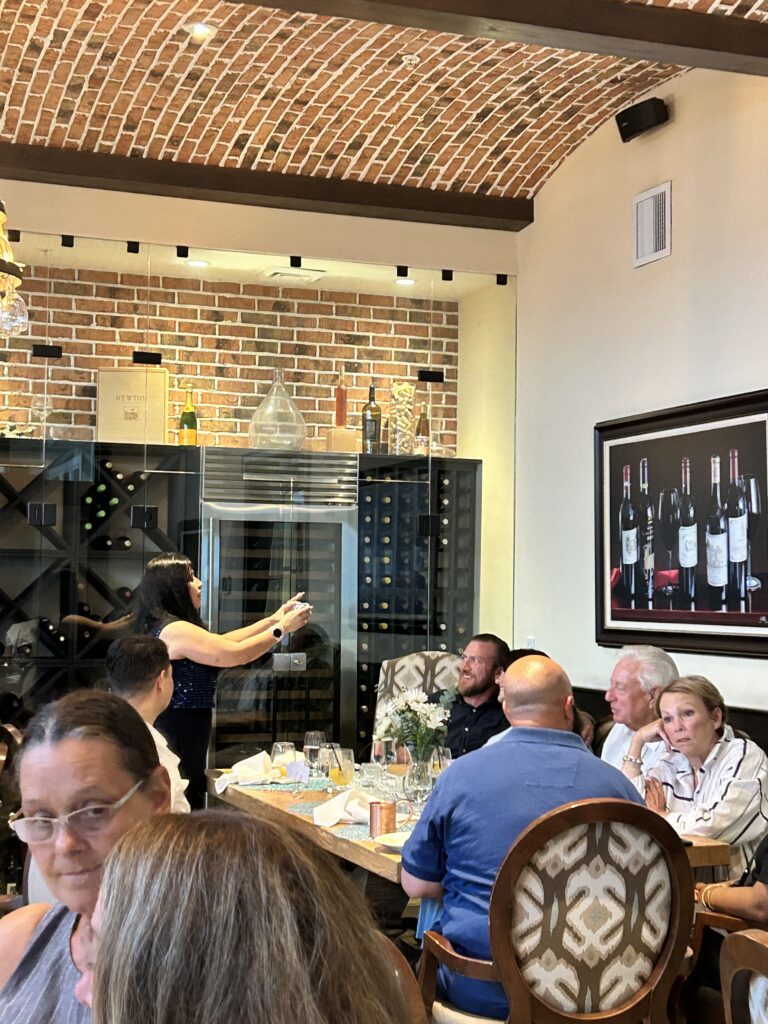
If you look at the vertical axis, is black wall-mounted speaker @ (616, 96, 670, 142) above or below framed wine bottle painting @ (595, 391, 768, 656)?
above

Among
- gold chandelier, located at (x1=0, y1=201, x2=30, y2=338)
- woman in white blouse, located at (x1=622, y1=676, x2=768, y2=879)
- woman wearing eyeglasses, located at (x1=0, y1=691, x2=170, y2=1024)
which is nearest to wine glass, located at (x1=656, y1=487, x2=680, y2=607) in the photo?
woman in white blouse, located at (x1=622, y1=676, x2=768, y2=879)

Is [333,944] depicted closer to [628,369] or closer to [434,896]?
[434,896]

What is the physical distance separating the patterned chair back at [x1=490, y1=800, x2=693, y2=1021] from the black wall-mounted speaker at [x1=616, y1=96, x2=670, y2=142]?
4.47m

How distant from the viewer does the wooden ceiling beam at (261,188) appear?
705 centimetres

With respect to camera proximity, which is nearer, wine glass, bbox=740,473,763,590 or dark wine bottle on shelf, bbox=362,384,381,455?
wine glass, bbox=740,473,763,590

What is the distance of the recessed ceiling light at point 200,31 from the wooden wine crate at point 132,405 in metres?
1.93

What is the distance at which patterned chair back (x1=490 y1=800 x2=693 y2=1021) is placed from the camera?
2994mm

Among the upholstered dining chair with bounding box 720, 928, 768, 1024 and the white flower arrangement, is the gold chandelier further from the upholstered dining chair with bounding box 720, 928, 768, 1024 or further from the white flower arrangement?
the upholstered dining chair with bounding box 720, 928, 768, 1024

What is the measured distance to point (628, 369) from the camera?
22.2ft

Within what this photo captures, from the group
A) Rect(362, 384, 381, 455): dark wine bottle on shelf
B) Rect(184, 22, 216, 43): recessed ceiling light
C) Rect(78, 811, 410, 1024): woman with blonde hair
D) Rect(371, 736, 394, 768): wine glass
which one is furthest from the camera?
Rect(362, 384, 381, 455): dark wine bottle on shelf

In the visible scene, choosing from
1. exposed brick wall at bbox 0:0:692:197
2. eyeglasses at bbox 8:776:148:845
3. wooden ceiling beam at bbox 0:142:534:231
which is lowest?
eyeglasses at bbox 8:776:148:845

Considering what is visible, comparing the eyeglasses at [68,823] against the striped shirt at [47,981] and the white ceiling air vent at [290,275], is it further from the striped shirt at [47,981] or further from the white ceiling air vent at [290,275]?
the white ceiling air vent at [290,275]

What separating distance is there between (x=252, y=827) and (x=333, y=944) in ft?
0.36

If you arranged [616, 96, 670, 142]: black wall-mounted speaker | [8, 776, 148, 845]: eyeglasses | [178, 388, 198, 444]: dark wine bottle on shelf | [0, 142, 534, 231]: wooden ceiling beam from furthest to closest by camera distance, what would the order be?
[178, 388, 198, 444]: dark wine bottle on shelf < [0, 142, 534, 231]: wooden ceiling beam < [616, 96, 670, 142]: black wall-mounted speaker < [8, 776, 148, 845]: eyeglasses
